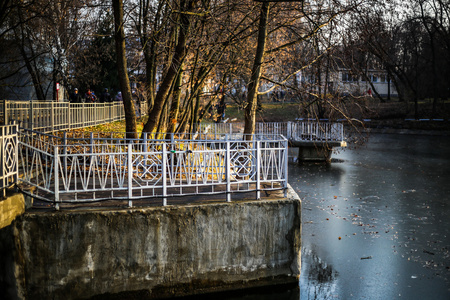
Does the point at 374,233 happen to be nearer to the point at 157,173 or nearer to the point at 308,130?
the point at 157,173

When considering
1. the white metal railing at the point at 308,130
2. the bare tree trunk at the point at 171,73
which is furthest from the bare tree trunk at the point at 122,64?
the white metal railing at the point at 308,130

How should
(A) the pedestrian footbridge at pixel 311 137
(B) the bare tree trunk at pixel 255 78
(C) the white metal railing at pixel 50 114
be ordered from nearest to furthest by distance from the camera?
(B) the bare tree trunk at pixel 255 78, (C) the white metal railing at pixel 50 114, (A) the pedestrian footbridge at pixel 311 137

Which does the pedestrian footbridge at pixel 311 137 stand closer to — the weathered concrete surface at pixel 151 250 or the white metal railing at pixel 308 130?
the white metal railing at pixel 308 130

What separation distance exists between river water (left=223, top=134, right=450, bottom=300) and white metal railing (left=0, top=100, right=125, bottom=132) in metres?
9.51

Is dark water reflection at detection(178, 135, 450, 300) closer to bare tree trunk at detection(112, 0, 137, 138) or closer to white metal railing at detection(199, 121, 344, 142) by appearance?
white metal railing at detection(199, 121, 344, 142)

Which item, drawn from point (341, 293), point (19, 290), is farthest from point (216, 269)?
point (19, 290)

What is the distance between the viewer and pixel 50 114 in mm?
17891

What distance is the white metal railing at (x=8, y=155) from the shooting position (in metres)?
7.98

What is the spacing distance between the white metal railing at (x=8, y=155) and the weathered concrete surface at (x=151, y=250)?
745mm

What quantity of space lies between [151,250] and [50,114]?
435 inches

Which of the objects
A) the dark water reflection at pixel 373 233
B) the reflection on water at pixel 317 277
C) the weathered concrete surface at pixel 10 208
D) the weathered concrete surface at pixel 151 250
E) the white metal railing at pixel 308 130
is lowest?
the reflection on water at pixel 317 277

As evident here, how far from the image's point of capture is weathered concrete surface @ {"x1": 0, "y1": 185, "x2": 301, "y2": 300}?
8.04m

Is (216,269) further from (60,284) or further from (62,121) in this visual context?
(62,121)

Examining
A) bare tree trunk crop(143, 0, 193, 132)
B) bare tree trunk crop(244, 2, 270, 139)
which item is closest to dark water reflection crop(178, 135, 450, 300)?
bare tree trunk crop(244, 2, 270, 139)
